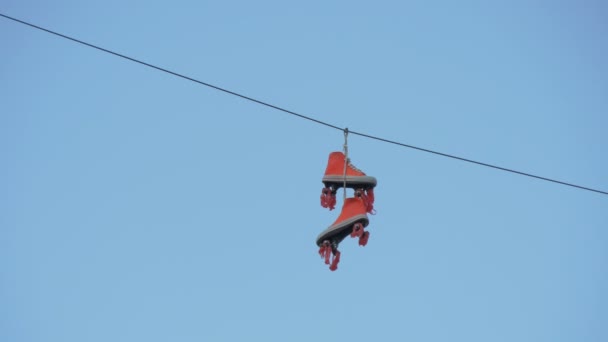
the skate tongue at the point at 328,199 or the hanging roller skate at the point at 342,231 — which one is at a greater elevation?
the skate tongue at the point at 328,199

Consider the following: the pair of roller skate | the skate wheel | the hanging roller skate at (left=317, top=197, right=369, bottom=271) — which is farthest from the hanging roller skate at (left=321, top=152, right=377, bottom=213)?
the skate wheel

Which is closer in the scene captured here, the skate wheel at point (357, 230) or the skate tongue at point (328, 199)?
the skate wheel at point (357, 230)

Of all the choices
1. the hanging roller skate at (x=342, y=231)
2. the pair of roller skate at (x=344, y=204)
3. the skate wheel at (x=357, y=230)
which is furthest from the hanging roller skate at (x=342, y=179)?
the skate wheel at (x=357, y=230)

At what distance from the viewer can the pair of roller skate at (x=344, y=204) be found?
627 centimetres

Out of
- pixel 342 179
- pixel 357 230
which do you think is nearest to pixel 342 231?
pixel 357 230

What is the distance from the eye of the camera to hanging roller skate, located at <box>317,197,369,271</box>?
6258mm

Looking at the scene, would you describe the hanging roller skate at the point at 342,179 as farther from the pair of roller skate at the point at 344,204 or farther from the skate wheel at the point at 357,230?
the skate wheel at the point at 357,230

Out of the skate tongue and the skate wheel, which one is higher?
the skate tongue

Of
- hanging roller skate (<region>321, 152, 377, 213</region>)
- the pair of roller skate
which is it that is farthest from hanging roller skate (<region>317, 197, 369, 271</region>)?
hanging roller skate (<region>321, 152, 377, 213</region>)

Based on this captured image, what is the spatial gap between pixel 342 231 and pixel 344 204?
362mm

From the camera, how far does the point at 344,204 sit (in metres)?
6.61

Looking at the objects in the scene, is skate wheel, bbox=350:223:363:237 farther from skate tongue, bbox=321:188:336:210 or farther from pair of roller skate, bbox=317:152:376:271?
skate tongue, bbox=321:188:336:210

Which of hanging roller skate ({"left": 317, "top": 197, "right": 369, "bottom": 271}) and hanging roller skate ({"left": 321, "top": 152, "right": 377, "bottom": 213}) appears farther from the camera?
hanging roller skate ({"left": 321, "top": 152, "right": 377, "bottom": 213})

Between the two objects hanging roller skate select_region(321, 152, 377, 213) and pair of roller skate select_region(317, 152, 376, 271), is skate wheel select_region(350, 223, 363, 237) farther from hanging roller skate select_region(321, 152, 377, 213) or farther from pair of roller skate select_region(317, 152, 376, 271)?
hanging roller skate select_region(321, 152, 377, 213)
